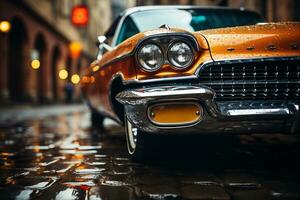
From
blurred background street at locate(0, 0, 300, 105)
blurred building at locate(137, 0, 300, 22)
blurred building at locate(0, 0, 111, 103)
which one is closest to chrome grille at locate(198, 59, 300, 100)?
blurred building at locate(137, 0, 300, 22)

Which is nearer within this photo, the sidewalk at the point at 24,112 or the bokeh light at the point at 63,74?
the sidewalk at the point at 24,112

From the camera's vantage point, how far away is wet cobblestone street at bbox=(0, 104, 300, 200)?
273 cm

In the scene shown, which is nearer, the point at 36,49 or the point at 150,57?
the point at 150,57

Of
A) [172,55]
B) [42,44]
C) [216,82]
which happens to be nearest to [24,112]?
[42,44]

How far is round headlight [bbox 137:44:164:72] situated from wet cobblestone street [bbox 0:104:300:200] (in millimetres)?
817

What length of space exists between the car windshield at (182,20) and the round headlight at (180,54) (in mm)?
1320

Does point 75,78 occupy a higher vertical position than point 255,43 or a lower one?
higher

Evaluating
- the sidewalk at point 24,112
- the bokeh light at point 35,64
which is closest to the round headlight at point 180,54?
the sidewalk at point 24,112

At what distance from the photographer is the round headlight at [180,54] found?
3.28 metres

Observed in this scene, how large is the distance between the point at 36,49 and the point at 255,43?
25.0 meters

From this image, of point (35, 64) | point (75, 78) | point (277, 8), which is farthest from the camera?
point (75, 78)

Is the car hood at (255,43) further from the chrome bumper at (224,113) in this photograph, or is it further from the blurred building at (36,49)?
the blurred building at (36,49)

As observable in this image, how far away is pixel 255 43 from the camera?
3295 mm

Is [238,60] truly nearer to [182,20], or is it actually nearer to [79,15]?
[182,20]
